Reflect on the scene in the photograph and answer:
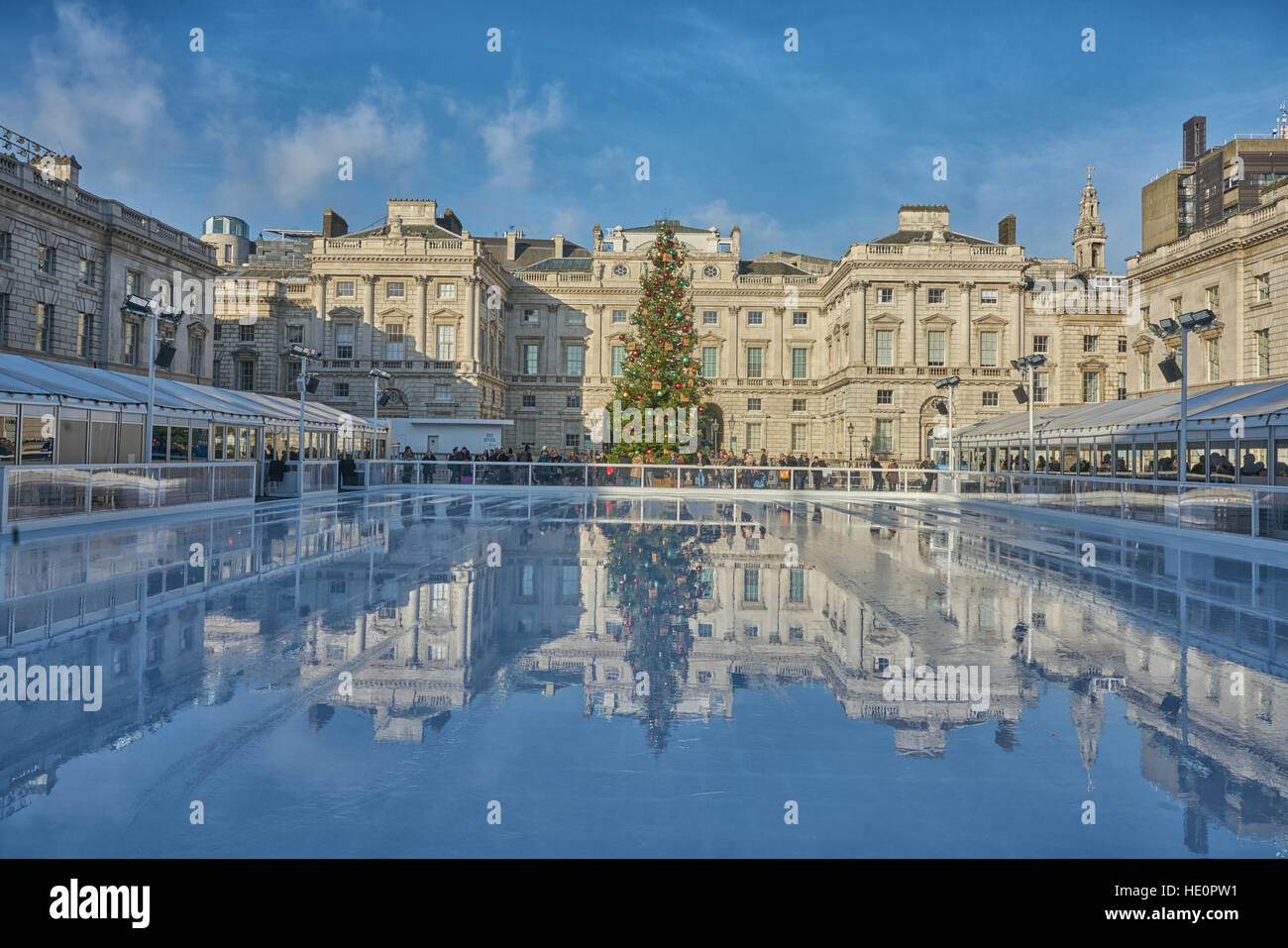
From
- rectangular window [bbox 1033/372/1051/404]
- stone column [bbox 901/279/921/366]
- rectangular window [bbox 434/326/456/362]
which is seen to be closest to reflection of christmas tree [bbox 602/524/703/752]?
rectangular window [bbox 434/326/456/362]

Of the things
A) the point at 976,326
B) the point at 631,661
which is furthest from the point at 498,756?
the point at 976,326

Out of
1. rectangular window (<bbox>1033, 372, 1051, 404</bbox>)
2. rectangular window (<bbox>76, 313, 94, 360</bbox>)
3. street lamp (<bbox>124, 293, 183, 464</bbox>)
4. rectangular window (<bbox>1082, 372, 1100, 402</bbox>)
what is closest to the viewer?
street lamp (<bbox>124, 293, 183, 464</bbox>)

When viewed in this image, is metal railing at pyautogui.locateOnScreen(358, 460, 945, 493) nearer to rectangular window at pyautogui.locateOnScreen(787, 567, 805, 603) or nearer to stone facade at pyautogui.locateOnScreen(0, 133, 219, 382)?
stone facade at pyautogui.locateOnScreen(0, 133, 219, 382)

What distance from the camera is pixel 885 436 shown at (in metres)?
54.8

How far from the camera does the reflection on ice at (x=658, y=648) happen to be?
A: 4445 millimetres

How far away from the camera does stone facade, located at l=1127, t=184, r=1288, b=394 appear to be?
34.4 metres

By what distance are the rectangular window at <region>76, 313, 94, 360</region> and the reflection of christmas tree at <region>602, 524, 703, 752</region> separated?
30955 mm

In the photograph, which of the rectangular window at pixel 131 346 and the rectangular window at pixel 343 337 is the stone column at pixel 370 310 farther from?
the rectangular window at pixel 131 346

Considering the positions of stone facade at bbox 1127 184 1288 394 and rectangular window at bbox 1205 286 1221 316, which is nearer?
stone facade at bbox 1127 184 1288 394

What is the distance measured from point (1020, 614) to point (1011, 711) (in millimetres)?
3855

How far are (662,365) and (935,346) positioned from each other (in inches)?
1053

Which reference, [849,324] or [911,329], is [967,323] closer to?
[911,329]
